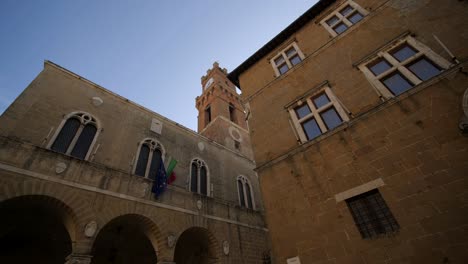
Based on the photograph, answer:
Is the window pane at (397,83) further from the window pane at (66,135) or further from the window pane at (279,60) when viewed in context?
the window pane at (66,135)

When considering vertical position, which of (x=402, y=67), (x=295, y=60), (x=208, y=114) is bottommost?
(x=402, y=67)

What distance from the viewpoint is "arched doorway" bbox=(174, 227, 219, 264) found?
34.8 ft

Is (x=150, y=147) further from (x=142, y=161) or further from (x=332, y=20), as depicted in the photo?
(x=332, y=20)

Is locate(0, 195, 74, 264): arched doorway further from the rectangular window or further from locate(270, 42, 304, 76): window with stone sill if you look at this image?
the rectangular window

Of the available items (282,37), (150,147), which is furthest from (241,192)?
(282,37)

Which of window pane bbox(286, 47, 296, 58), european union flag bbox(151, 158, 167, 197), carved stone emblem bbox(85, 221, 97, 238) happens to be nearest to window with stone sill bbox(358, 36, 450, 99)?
window pane bbox(286, 47, 296, 58)

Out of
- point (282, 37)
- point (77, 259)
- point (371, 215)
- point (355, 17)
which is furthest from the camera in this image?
point (282, 37)

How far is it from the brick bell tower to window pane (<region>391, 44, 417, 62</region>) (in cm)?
1468

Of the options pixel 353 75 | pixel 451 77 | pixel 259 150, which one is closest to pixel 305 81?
pixel 353 75

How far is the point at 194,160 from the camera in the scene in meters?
13.7

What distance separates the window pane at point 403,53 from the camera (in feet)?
21.4

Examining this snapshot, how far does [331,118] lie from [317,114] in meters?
0.50

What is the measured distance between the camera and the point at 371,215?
515 cm

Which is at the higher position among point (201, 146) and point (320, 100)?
point (201, 146)
